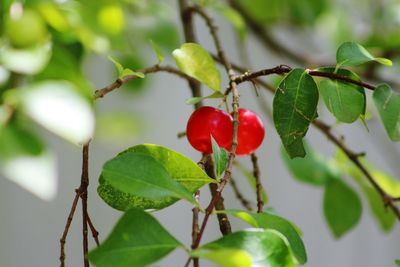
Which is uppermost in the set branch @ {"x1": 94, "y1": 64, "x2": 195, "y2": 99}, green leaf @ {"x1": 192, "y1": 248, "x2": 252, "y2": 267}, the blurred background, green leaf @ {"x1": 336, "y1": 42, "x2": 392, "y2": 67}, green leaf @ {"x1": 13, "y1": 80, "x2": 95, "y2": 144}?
green leaf @ {"x1": 336, "y1": 42, "x2": 392, "y2": 67}

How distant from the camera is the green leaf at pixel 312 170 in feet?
2.89

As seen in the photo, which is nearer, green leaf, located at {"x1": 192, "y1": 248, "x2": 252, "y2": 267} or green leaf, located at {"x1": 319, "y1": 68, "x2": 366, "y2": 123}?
green leaf, located at {"x1": 192, "y1": 248, "x2": 252, "y2": 267}

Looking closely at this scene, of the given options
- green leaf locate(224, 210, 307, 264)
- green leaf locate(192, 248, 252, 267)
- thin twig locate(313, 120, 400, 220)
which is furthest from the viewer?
thin twig locate(313, 120, 400, 220)

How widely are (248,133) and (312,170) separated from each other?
1.26 ft

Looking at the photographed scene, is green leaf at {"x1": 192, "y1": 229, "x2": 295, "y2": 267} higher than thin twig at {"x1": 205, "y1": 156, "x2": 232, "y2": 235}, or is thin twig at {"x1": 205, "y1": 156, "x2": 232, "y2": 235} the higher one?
green leaf at {"x1": 192, "y1": 229, "x2": 295, "y2": 267}

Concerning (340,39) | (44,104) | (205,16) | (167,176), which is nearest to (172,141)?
(340,39)

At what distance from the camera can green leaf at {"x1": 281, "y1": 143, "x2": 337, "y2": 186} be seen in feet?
2.89

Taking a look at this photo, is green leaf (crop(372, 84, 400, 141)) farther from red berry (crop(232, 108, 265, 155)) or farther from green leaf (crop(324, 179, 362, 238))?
green leaf (crop(324, 179, 362, 238))

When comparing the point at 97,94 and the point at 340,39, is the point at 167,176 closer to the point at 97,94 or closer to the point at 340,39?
the point at 97,94

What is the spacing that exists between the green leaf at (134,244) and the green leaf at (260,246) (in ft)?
0.08

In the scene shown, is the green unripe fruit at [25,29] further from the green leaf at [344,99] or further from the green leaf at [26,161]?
the green leaf at [344,99]

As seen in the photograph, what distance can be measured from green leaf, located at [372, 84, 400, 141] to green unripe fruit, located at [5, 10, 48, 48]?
39cm

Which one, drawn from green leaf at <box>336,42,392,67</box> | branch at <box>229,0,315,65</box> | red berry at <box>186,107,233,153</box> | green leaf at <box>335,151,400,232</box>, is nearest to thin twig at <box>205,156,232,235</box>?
red berry at <box>186,107,233,153</box>

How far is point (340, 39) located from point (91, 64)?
22.9 inches
